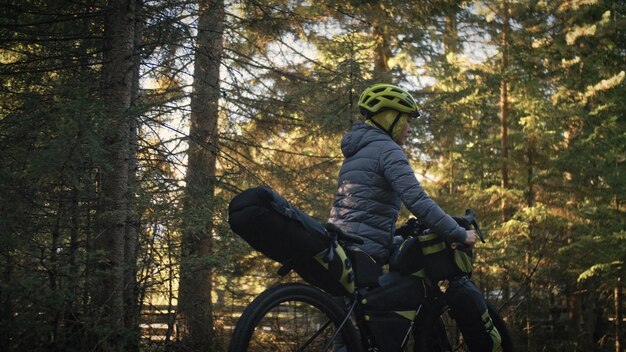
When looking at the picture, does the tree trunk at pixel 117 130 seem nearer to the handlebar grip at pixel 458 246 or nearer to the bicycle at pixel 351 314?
the bicycle at pixel 351 314

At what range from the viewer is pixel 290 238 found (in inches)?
129

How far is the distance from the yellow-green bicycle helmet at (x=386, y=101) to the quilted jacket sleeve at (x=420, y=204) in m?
0.54

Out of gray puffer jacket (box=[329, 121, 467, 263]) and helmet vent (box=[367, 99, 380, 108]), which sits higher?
helmet vent (box=[367, 99, 380, 108])

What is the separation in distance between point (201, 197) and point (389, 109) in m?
3.78

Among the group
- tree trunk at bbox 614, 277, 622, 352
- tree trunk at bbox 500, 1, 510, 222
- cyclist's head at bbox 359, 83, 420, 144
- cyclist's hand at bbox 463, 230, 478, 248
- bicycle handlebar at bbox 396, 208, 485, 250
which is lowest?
tree trunk at bbox 614, 277, 622, 352

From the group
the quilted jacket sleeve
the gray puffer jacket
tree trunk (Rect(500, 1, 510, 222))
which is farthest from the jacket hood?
tree trunk (Rect(500, 1, 510, 222))

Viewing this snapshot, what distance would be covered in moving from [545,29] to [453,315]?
35.4 feet

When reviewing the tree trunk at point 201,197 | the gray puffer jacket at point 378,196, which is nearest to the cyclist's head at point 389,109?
the gray puffer jacket at point 378,196

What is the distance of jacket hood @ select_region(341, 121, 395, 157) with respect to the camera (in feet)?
13.1

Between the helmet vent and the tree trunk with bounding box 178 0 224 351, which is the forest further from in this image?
the helmet vent

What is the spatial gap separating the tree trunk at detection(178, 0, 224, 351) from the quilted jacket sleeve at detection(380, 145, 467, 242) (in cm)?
312

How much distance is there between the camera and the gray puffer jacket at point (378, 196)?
372 centimetres

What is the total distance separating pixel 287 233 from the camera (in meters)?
3.25

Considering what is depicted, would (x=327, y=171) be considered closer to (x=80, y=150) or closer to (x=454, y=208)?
(x=454, y=208)
